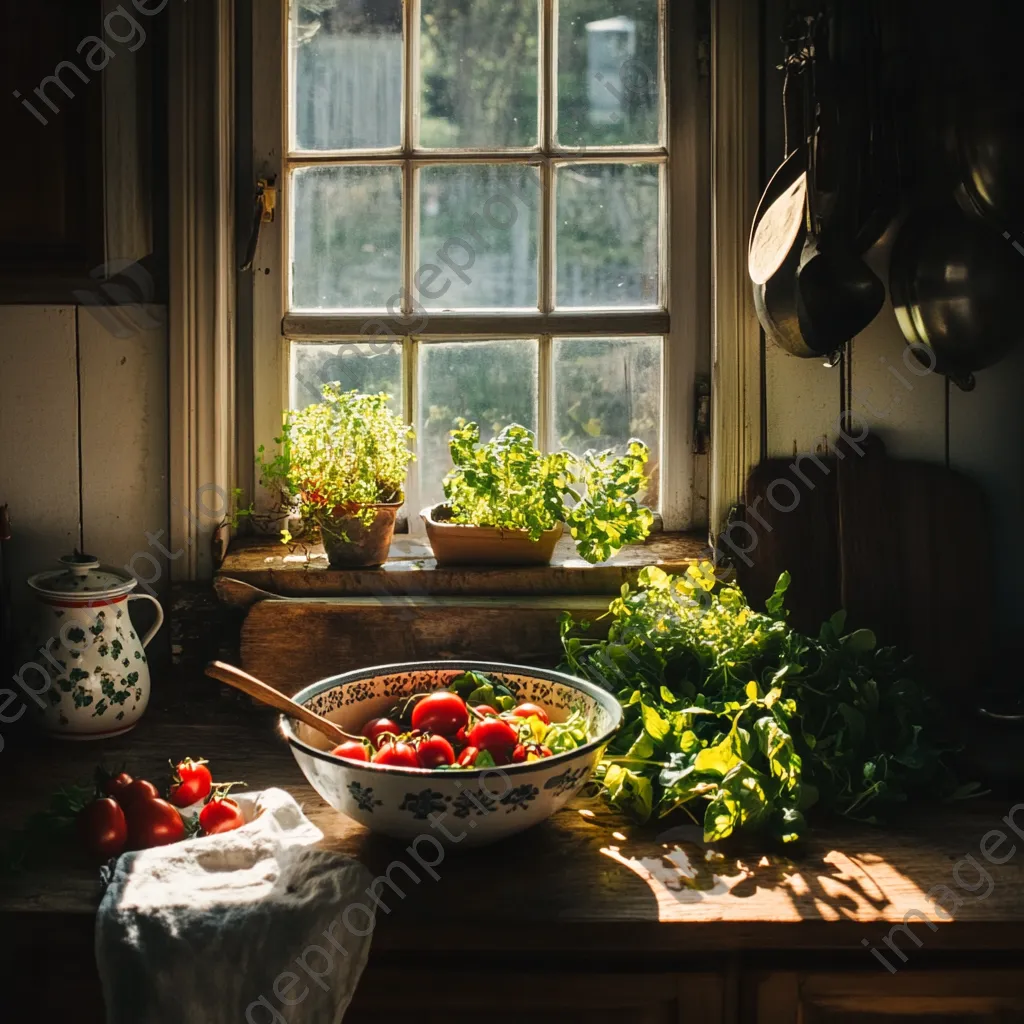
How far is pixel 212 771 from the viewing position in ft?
5.23

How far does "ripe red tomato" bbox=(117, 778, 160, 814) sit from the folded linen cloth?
0.37 feet

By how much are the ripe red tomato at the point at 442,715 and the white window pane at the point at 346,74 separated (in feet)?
3.20

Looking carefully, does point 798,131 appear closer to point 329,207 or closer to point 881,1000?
point 329,207

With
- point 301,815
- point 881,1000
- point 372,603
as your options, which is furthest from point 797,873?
point 372,603

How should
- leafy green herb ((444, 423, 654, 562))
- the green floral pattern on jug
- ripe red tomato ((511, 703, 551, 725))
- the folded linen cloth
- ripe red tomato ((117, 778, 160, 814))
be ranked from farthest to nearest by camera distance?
leafy green herb ((444, 423, 654, 562))
the green floral pattern on jug
ripe red tomato ((511, 703, 551, 725))
ripe red tomato ((117, 778, 160, 814))
the folded linen cloth

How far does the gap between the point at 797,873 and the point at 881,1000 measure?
156mm

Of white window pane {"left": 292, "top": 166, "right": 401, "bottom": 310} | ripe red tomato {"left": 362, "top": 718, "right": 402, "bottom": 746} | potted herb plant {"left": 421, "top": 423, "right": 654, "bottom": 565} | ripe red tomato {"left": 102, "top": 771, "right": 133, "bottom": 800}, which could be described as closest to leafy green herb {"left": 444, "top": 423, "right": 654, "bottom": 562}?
potted herb plant {"left": 421, "top": 423, "right": 654, "bottom": 565}

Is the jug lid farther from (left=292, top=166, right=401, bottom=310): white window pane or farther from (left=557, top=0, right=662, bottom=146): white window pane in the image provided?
(left=557, top=0, right=662, bottom=146): white window pane

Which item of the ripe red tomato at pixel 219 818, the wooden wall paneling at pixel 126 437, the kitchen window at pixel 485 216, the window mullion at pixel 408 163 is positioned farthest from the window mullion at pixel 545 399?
the ripe red tomato at pixel 219 818

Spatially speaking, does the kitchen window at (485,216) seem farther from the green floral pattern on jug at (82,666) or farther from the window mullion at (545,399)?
the green floral pattern on jug at (82,666)

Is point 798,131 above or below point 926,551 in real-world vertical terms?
above

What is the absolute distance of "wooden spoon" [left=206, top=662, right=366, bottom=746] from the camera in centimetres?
139

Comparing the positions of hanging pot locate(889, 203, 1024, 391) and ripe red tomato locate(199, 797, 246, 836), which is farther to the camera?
hanging pot locate(889, 203, 1024, 391)

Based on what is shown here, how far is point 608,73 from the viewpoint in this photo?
192 cm
